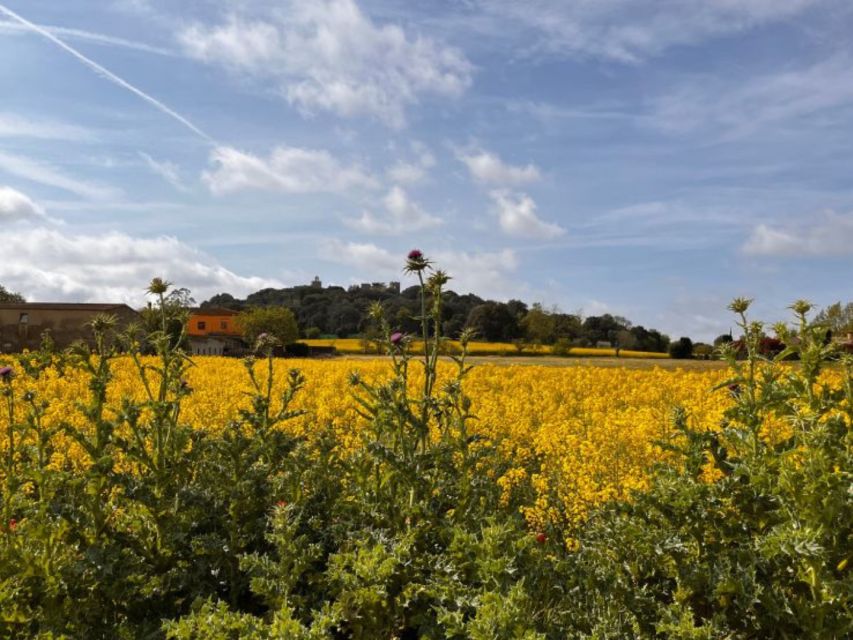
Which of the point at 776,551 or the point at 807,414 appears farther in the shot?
Answer: the point at 807,414

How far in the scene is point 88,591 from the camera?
3.77 m

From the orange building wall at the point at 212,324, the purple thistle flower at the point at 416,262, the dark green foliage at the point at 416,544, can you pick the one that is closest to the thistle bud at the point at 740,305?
the dark green foliage at the point at 416,544

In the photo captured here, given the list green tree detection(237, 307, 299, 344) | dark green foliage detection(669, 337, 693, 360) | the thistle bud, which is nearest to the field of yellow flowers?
the thistle bud

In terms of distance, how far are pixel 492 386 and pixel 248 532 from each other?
423 inches

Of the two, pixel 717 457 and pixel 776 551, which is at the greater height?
pixel 717 457

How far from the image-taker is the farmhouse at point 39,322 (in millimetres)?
42625

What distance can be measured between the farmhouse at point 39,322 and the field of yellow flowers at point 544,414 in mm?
29043

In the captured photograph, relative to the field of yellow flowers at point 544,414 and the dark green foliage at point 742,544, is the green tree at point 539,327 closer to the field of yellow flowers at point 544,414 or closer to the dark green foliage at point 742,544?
the field of yellow flowers at point 544,414

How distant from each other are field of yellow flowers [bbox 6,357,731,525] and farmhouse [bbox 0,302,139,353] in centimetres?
2904

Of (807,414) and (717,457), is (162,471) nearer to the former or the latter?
(717,457)

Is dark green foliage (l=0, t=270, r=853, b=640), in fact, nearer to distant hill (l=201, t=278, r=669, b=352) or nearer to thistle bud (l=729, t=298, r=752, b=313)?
thistle bud (l=729, t=298, r=752, b=313)

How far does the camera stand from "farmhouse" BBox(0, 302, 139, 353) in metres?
42.6

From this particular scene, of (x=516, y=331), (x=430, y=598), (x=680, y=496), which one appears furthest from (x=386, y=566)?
(x=516, y=331)

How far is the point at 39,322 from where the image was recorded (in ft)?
146
